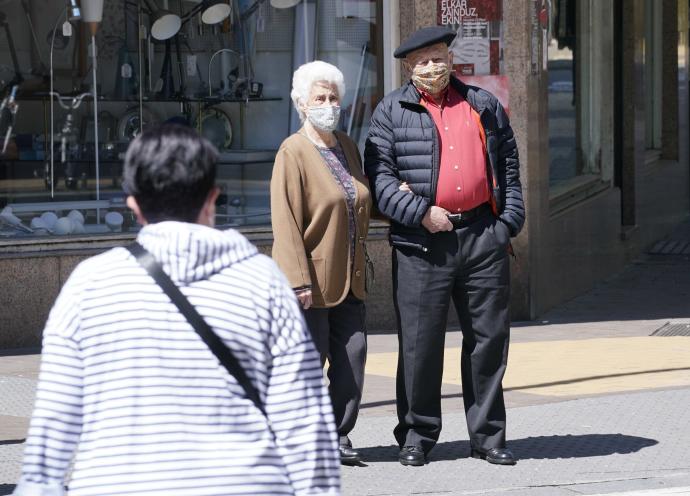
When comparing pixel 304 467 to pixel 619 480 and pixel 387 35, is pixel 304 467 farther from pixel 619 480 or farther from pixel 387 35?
pixel 387 35

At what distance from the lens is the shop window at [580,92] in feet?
39.2

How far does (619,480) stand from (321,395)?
3.47m

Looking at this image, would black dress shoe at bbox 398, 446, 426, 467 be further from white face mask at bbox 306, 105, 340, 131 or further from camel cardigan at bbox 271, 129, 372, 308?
white face mask at bbox 306, 105, 340, 131

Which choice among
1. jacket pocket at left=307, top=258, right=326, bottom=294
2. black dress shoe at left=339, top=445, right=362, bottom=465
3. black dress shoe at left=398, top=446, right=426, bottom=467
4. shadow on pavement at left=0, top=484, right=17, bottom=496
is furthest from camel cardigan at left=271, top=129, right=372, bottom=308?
shadow on pavement at left=0, top=484, right=17, bottom=496

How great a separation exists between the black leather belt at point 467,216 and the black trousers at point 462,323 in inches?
0.9

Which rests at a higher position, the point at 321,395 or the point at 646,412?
the point at 321,395

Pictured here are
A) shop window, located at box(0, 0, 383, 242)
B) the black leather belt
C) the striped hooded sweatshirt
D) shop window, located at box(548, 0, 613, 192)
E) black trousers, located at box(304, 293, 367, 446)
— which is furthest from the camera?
shop window, located at box(548, 0, 613, 192)

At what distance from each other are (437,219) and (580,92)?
725 cm

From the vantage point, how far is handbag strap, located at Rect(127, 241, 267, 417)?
2.90 metres

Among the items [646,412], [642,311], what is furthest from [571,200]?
[646,412]

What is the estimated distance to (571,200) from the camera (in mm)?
12398

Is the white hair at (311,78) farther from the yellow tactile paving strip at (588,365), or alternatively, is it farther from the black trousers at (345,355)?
the yellow tactile paving strip at (588,365)

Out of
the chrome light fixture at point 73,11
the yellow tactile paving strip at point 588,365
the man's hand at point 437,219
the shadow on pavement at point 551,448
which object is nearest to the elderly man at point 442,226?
the man's hand at point 437,219

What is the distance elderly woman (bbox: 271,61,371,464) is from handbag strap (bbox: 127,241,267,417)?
117 inches
